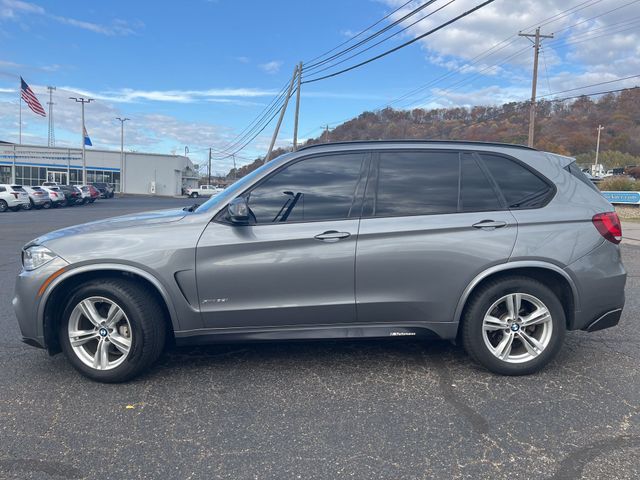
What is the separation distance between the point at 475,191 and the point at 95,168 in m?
72.6

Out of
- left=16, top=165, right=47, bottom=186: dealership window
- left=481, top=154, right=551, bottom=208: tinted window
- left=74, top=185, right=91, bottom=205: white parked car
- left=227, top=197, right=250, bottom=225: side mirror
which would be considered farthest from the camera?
left=16, top=165, right=47, bottom=186: dealership window

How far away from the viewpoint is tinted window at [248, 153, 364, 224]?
371 cm

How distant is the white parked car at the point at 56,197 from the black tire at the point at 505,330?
3488cm

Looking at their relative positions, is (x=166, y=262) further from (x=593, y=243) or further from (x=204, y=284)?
(x=593, y=243)

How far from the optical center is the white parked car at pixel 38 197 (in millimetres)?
31062

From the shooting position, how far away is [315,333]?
3.68m

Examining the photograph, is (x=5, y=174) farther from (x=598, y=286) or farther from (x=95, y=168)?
(x=598, y=286)

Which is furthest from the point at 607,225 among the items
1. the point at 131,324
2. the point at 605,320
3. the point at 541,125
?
the point at 541,125

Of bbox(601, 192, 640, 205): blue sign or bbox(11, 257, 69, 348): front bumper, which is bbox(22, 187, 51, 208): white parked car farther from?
bbox(601, 192, 640, 205): blue sign

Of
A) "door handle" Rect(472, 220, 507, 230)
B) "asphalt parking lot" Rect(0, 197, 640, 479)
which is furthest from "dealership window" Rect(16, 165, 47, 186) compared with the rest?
"door handle" Rect(472, 220, 507, 230)

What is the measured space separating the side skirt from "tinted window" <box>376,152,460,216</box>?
2.86 ft

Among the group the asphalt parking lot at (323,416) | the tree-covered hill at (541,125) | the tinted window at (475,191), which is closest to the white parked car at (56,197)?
the tree-covered hill at (541,125)

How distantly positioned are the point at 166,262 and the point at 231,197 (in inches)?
26.8

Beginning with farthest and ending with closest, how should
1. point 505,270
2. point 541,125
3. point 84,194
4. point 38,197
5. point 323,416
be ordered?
point 541,125 → point 84,194 → point 38,197 → point 505,270 → point 323,416
